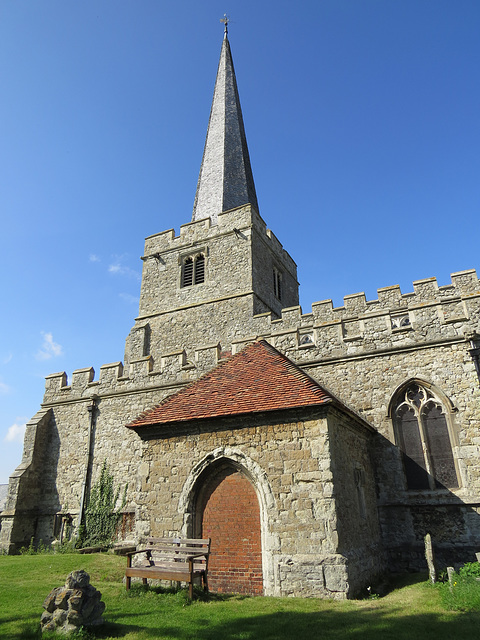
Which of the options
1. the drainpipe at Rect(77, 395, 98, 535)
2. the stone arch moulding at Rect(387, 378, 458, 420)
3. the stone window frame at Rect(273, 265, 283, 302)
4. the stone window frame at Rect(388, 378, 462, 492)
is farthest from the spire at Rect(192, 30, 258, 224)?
the stone window frame at Rect(388, 378, 462, 492)

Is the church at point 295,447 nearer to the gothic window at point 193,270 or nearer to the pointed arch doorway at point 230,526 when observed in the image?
the pointed arch doorway at point 230,526

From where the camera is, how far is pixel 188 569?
773 centimetres

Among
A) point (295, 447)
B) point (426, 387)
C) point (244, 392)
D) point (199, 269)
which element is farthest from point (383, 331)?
point (199, 269)

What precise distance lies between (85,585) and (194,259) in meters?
17.6

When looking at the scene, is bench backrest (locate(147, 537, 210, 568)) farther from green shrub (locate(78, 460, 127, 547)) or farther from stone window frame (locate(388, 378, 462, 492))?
green shrub (locate(78, 460, 127, 547))

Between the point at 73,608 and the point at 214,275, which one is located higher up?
the point at 214,275

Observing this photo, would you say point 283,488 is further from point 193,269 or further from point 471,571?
point 193,269

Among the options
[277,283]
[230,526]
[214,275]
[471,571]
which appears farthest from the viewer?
[277,283]

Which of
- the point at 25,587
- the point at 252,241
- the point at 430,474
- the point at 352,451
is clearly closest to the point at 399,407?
the point at 430,474

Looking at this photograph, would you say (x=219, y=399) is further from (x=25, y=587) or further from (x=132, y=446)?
(x=132, y=446)

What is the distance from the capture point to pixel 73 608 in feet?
18.8

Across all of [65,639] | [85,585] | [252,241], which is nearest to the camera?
[65,639]

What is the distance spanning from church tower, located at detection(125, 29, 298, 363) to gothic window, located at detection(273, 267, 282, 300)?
0.19 feet

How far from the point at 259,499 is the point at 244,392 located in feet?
7.39
